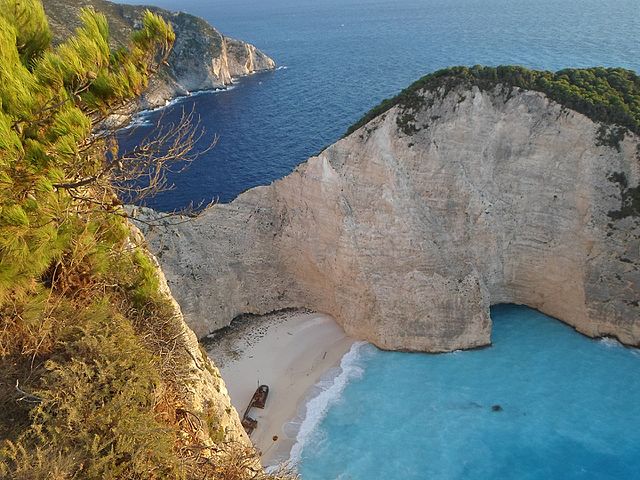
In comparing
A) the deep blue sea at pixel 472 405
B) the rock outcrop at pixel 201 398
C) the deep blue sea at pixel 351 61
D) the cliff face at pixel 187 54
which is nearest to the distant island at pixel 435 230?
the deep blue sea at pixel 472 405

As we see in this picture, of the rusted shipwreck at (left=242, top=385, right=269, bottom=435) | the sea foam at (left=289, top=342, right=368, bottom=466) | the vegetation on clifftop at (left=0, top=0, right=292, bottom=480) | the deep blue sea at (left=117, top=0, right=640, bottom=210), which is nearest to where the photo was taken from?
the vegetation on clifftop at (left=0, top=0, right=292, bottom=480)

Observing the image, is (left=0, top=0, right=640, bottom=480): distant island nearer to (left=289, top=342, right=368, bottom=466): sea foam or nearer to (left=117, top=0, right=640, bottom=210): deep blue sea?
(left=289, top=342, right=368, bottom=466): sea foam

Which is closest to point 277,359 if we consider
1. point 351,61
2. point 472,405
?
point 472,405

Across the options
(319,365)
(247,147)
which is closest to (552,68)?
(247,147)

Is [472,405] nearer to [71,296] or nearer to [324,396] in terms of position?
[324,396]

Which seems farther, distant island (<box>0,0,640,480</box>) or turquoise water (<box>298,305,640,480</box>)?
distant island (<box>0,0,640,480</box>)

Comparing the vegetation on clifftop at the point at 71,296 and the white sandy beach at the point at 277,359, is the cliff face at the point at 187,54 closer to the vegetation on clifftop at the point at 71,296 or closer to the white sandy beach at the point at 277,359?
the white sandy beach at the point at 277,359

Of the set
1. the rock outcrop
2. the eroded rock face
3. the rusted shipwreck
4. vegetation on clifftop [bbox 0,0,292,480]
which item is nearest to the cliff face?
the eroded rock face
